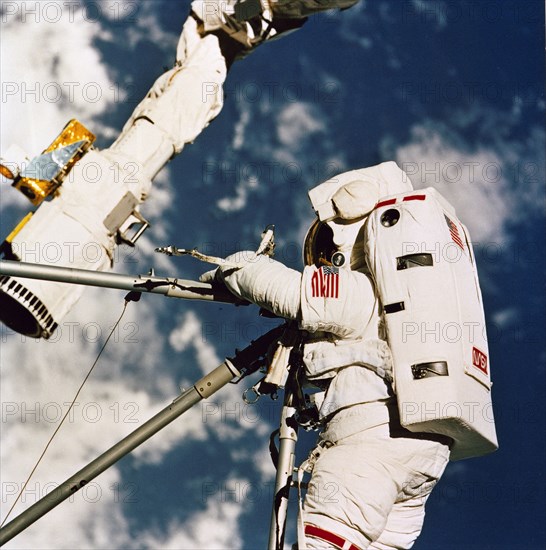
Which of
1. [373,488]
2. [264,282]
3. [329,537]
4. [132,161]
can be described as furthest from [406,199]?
[132,161]

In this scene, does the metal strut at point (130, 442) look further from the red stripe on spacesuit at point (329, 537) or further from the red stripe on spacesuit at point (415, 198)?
the red stripe on spacesuit at point (329, 537)

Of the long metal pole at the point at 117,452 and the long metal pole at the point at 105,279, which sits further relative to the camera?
the long metal pole at the point at 117,452

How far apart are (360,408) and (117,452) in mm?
1854

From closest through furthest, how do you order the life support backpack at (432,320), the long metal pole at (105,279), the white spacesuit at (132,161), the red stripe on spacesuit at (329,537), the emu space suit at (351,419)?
the red stripe on spacesuit at (329,537)
the emu space suit at (351,419)
the life support backpack at (432,320)
the long metal pole at (105,279)
the white spacesuit at (132,161)

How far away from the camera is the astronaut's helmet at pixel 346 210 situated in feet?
20.8

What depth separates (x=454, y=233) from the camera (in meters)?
6.25

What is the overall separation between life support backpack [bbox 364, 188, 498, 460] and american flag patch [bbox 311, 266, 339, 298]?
0.98 ft

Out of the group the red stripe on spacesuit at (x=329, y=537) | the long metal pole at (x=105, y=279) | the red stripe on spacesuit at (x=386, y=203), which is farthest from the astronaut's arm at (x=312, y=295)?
the red stripe on spacesuit at (x=329, y=537)

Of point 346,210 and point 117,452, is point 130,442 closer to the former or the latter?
point 117,452

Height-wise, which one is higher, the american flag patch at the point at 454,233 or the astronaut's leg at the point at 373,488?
the american flag patch at the point at 454,233

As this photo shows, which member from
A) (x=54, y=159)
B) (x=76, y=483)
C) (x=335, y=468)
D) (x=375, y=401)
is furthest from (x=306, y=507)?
(x=54, y=159)

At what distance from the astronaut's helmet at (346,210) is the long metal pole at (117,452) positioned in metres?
1.10

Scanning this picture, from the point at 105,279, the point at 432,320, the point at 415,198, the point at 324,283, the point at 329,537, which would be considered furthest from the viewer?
the point at 415,198

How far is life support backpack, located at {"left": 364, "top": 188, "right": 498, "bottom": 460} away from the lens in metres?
5.41
